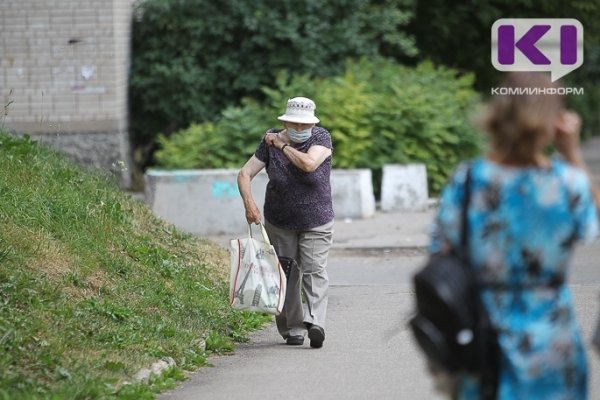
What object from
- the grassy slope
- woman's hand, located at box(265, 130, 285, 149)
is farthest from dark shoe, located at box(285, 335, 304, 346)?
woman's hand, located at box(265, 130, 285, 149)

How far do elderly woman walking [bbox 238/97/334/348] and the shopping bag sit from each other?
0.28 m

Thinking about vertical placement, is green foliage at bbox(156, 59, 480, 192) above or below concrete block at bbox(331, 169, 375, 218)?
above

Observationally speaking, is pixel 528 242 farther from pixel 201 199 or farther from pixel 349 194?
pixel 349 194

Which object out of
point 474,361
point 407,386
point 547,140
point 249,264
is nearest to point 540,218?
point 547,140

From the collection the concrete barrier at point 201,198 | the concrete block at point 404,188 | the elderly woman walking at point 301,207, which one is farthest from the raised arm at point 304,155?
the concrete block at point 404,188

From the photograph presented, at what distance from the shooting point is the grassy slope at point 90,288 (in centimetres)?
718

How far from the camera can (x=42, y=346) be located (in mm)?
7328

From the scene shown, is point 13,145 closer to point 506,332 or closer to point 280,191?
point 280,191

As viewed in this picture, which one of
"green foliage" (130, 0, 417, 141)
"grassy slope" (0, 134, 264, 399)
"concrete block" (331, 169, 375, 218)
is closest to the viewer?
"grassy slope" (0, 134, 264, 399)

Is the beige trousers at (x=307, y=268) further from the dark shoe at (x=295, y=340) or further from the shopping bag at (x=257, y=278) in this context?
the shopping bag at (x=257, y=278)

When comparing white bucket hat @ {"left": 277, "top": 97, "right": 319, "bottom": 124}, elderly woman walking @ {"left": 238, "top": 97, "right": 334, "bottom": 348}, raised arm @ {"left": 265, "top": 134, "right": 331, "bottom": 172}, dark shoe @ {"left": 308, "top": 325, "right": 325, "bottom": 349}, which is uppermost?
white bucket hat @ {"left": 277, "top": 97, "right": 319, "bottom": 124}

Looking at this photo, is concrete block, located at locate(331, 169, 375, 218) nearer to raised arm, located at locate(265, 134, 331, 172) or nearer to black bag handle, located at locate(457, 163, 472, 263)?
raised arm, located at locate(265, 134, 331, 172)

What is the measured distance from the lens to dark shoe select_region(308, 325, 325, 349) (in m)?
8.80

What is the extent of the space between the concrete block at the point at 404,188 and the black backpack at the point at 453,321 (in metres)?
12.4
